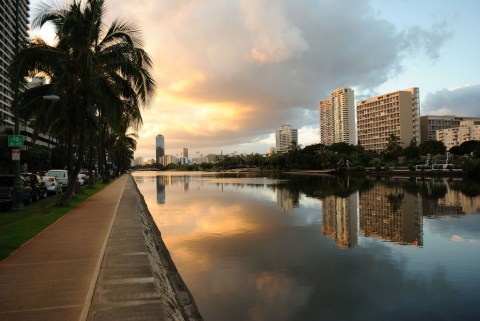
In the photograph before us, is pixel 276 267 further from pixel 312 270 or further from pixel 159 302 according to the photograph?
A: pixel 159 302

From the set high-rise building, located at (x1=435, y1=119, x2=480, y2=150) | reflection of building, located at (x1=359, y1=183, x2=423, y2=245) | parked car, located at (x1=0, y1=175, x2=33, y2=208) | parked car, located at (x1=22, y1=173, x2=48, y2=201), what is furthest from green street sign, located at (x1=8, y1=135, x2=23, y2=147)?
high-rise building, located at (x1=435, y1=119, x2=480, y2=150)

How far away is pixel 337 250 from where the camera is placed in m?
13.7

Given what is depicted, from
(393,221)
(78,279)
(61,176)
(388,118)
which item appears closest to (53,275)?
(78,279)

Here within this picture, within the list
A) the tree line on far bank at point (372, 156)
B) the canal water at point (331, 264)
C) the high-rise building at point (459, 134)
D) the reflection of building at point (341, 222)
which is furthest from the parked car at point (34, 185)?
the high-rise building at point (459, 134)

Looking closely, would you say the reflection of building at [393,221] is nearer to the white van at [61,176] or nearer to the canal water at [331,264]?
the canal water at [331,264]

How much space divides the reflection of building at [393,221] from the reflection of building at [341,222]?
0.48 metres

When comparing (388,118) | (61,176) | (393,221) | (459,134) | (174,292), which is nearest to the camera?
(174,292)

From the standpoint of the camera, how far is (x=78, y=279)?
23.0ft

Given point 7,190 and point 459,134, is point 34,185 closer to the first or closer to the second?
point 7,190

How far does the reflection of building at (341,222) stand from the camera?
1555 centimetres

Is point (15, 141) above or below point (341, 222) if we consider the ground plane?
above

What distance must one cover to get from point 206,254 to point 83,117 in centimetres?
1090

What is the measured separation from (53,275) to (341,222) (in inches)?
588

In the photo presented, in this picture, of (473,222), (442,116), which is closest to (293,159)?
(442,116)
